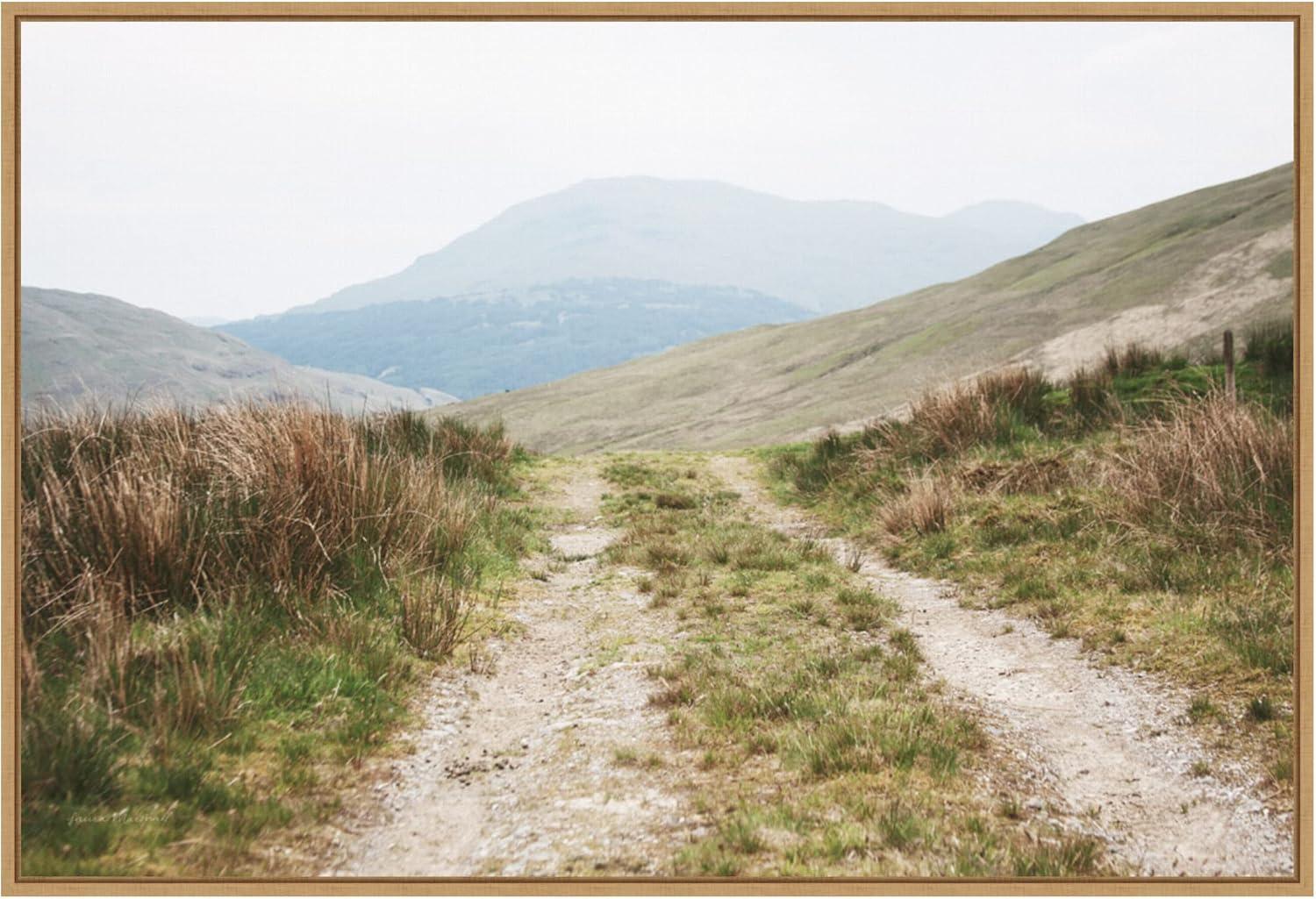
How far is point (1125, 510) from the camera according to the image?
6.85 metres

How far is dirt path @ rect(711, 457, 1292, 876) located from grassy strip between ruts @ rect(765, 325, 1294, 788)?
0.58ft

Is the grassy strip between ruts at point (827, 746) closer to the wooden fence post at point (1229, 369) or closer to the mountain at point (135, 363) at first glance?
the mountain at point (135, 363)

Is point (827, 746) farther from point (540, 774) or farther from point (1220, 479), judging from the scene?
point (1220, 479)

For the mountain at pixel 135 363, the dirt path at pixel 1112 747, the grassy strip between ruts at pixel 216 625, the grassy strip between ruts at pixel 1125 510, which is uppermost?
the mountain at pixel 135 363

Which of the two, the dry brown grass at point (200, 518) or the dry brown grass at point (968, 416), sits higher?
the dry brown grass at point (200, 518)

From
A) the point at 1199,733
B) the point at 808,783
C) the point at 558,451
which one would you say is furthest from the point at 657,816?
the point at 558,451

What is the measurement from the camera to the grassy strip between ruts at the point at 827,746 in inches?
105

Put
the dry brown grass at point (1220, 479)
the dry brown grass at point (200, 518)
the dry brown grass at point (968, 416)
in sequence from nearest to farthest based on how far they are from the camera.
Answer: the dry brown grass at point (200, 518)
the dry brown grass at point (1220, 479)
the dry brown grass at point (968, 416)

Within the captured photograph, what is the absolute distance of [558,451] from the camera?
23.0 m

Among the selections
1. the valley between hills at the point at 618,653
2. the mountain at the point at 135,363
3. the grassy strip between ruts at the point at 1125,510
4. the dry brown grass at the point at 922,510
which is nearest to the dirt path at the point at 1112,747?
the valley between hills at the point at 618,653

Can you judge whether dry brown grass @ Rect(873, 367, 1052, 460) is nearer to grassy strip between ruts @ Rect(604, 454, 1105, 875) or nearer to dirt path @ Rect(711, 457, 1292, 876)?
grassy strip between ruts @ Rect(604, 454, 1105, 875)

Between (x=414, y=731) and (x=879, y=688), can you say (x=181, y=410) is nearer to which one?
(x=414, y=731)

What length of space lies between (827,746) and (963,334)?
1865 cm

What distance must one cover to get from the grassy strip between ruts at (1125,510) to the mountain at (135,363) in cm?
512
